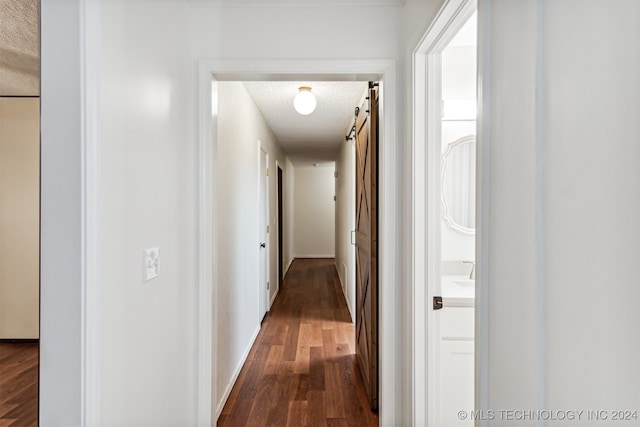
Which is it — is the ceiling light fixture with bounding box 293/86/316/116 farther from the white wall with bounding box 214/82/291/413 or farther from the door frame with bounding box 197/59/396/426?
the door frame with bounding box 197/59/396/426

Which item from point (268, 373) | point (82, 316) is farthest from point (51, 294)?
point (268, 373)

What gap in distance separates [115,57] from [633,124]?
50.6 inches

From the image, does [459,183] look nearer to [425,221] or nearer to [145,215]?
[425,221]

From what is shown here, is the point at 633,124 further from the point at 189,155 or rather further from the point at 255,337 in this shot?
the point at 255,337

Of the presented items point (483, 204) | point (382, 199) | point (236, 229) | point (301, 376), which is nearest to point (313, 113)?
point (236, 229)

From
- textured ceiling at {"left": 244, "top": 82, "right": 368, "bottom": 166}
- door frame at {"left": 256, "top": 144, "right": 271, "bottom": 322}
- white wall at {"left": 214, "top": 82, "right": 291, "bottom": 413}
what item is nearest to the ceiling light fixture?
textured ceiling at {"left": 244, "top": 82, "right": 368, "bottom": 166}

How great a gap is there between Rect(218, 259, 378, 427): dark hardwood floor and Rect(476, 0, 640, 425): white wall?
5.19 ft

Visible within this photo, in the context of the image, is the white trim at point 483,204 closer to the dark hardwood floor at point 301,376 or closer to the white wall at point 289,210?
the dark hardwood floor at point 301,376

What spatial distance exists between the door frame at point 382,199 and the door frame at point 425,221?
0.21 m

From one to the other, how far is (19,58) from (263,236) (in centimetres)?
315

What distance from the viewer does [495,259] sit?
0.90 meters

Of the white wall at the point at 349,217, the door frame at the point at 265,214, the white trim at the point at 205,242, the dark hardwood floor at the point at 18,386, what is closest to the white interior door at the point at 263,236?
the door frame at the point at 265,214

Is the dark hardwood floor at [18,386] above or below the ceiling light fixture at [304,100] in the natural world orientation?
below

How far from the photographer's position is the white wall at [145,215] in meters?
1.05
